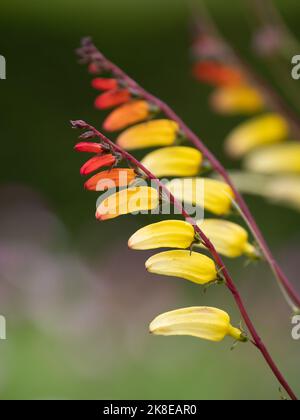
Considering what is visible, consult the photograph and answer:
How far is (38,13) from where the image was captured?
9.57 feet

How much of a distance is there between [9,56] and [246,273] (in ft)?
4.66

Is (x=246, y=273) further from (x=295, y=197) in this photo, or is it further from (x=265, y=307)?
(x=295, y=197)

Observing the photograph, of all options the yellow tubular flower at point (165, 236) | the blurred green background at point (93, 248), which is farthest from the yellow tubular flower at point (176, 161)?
the blurred green background at point (93, 248)

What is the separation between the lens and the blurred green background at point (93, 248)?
4.51ft

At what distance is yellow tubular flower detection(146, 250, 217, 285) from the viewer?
52cm

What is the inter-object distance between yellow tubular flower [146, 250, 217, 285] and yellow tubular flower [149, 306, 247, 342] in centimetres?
2

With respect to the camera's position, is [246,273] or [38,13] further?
[38,13]

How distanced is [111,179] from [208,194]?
0.42 ft

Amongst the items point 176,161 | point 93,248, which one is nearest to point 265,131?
point 176,161

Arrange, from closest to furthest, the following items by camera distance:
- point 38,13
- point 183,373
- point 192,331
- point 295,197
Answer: point 192,331 < point 295,197 < point 183,373 < point 38,13

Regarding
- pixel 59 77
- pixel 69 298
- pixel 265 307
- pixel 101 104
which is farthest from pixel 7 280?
pixel 59 77

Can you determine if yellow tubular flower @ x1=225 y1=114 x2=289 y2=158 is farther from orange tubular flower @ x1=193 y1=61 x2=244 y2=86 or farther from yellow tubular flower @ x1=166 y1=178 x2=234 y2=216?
yellow tubular flower @ x1=166 y1=178 x2=234 y2=216

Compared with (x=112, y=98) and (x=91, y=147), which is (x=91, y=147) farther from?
(x=112, y=98)

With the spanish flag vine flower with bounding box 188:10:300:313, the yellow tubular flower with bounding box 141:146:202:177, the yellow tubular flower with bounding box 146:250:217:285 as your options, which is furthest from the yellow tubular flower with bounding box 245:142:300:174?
the yellow tubular flower with bounding box 146:250:217:285
